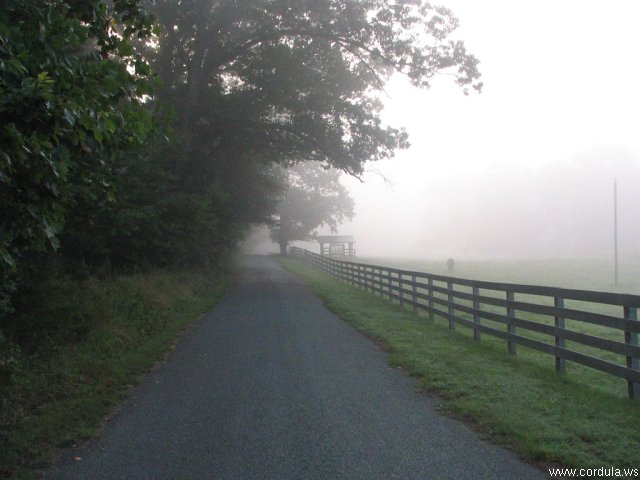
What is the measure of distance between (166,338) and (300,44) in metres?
14.2

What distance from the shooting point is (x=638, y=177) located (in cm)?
6016

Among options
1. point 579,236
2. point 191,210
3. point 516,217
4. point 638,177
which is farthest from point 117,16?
point 516,217

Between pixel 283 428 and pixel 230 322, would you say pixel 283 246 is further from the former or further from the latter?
pixel 283 428

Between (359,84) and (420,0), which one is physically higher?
(420,0)

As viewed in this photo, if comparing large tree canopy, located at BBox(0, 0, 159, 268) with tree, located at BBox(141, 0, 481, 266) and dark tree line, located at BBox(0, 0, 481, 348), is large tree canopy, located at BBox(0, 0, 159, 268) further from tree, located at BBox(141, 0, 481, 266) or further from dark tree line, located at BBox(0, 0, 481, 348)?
tree, located at BBox(141, 0, 481, 266)

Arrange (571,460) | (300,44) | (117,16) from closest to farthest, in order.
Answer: (571,460)
(117,16)
(300,44)

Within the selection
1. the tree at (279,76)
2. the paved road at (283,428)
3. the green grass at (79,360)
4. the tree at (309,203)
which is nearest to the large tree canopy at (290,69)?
the tree at (279,76)

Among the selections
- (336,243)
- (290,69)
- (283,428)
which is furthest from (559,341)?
(336,243)

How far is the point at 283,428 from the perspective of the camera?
5332 mm

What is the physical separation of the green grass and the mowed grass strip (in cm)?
390

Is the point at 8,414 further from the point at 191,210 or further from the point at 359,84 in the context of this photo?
the point at 359,84

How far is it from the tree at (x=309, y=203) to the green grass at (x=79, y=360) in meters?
44.2

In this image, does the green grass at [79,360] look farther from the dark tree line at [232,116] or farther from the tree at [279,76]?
the tree at [279,76]

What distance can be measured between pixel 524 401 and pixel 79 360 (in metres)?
5.98
